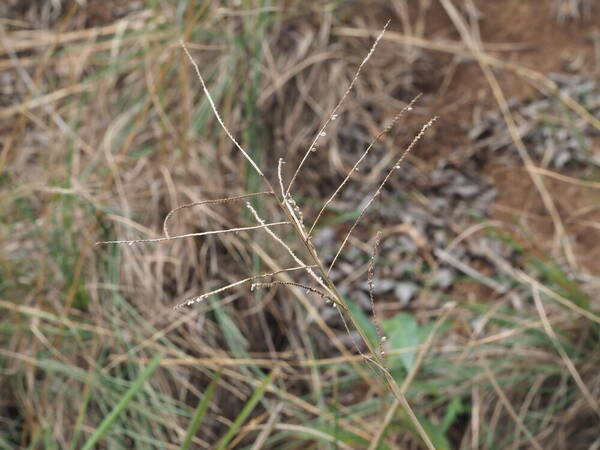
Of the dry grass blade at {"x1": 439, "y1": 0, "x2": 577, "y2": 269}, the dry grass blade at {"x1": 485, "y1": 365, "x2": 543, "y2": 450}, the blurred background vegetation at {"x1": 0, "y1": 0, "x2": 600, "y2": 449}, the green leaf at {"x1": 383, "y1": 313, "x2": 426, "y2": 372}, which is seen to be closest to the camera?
the dry grass blade at {"x1": 485, "y1": 365, "x2": 543, "y2": 450}

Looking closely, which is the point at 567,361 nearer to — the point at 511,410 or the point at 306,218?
the point at 511,410

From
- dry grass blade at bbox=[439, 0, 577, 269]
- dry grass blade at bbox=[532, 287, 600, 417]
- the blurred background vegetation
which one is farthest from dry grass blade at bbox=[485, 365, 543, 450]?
Result: dry grass blade at bbox=[439, 0, 577, 269]

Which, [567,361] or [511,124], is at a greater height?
[511,124]

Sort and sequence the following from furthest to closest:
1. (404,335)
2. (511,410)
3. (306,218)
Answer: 1. (306,218)
2. (404,335)
3. (511,410)

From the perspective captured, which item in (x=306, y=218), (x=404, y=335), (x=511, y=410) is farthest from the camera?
(x=306, y=218)

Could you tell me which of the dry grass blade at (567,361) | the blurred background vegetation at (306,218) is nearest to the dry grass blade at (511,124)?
the blurred background vegetation at (306,218)

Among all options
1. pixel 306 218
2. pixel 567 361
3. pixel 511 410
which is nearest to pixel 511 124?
pixel 306 218

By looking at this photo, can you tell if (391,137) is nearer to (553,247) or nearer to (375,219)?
(375,219)

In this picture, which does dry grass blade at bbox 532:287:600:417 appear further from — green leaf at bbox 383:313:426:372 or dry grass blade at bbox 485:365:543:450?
green leaf at bbox 383:313:426:372

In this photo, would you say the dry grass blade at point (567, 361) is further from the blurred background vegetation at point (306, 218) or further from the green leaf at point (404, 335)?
the green leaf at point (404, 335)
